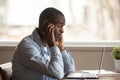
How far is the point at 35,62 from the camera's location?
1.92 m

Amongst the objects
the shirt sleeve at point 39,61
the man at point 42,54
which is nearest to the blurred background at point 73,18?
the man at point 42,54

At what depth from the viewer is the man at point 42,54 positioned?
75.9 inches

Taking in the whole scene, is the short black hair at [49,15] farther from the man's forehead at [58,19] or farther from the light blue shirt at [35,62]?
the light blue shirt at [35,62]

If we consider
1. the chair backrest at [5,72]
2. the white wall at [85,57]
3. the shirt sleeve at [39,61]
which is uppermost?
the shirt sleeve at [39,61]

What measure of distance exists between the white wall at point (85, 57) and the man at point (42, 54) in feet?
5.17

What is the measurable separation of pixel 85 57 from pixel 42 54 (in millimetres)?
1685

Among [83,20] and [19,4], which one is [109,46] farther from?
[19,4]

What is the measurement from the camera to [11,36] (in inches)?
149

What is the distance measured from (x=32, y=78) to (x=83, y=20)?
6.35 ft

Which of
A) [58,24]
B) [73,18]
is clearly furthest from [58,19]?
[73,18]

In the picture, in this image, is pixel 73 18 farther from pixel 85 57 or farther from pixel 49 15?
pixel 49 15

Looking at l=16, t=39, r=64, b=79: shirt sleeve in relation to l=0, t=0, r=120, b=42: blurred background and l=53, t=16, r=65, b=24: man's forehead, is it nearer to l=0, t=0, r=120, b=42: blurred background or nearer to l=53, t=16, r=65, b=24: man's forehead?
l=53, t=16, r=65, b=24: man's forehead

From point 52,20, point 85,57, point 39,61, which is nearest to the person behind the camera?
point 39,61

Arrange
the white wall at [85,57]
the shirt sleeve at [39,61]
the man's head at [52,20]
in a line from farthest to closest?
the white wall at [85,57]
the man's head at [52,20]
the shirt sleeve at [39,61]
